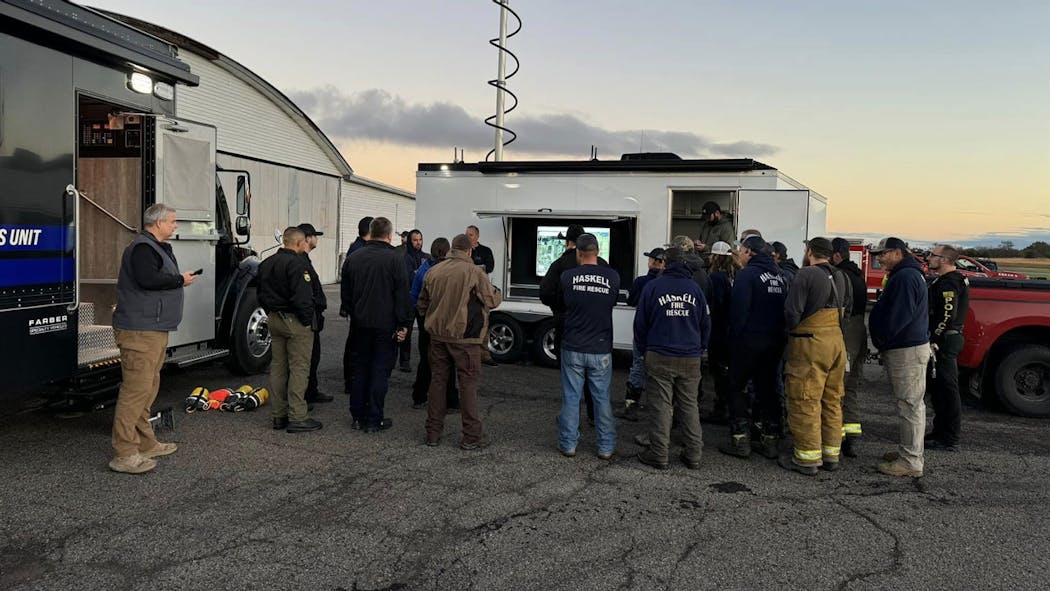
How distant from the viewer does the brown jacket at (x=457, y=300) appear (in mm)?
5844

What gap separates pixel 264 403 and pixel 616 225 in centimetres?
540

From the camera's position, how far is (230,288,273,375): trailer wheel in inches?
312

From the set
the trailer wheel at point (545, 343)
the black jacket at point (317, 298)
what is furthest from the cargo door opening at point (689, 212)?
the black jacket at point (317, 298)

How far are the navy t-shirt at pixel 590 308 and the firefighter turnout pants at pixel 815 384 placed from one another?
1.46m

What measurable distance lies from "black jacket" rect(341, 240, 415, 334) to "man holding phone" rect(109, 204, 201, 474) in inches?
57.8

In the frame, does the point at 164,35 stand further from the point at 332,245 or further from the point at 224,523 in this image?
the point at 224,523

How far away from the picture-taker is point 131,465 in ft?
16.6

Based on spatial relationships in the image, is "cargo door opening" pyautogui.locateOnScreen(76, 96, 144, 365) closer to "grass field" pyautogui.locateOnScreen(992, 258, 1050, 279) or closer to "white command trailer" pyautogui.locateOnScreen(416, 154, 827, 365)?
"white command trailer" pyautogui.locateOnScreen(416, 154, 827, 365)

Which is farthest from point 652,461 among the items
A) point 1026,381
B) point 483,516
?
point 1026,381

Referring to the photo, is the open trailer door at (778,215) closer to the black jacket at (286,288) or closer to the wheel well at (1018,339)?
the wheel well at (1018,339)

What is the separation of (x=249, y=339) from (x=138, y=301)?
10.5 ft

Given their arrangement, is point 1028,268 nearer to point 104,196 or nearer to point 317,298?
point 317,298

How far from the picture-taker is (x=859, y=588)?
12.0ft

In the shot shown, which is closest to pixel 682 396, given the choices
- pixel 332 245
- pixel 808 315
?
pixel 808 315
